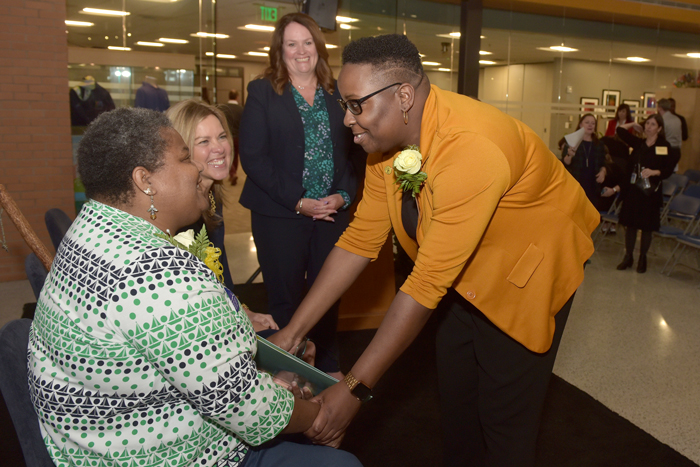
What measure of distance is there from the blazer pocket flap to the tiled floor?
1.91m

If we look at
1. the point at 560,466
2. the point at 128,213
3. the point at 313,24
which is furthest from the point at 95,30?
the point at 560,466

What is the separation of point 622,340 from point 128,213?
4173mm

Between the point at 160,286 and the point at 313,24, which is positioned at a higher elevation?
the point at 313,24

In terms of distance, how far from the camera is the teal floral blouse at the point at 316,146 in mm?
2982

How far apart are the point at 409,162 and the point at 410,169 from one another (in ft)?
0.08

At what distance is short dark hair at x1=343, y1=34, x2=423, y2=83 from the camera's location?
57.4 inches

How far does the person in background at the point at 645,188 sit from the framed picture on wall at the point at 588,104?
2.68m

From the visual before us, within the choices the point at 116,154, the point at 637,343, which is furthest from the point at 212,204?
the point at 637,343

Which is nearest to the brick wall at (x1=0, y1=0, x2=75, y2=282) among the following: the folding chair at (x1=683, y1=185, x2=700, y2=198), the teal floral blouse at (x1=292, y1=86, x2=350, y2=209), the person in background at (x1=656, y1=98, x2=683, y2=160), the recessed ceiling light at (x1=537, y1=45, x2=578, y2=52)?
the teal floral blouse at (x1=292, y1=86, x2=350, y2=209)

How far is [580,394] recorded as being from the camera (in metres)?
3.37

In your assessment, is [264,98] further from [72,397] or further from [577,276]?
[72,397]

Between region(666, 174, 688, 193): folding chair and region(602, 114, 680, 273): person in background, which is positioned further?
region(666, 174, 688, 193): folding chair

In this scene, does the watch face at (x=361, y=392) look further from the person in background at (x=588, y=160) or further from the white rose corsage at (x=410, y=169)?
the person in background at (x=588, y=160)

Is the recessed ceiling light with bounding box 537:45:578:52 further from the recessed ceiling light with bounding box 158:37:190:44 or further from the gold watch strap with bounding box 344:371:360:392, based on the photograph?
the gold watch strap with bounding box 344:371:360:392
